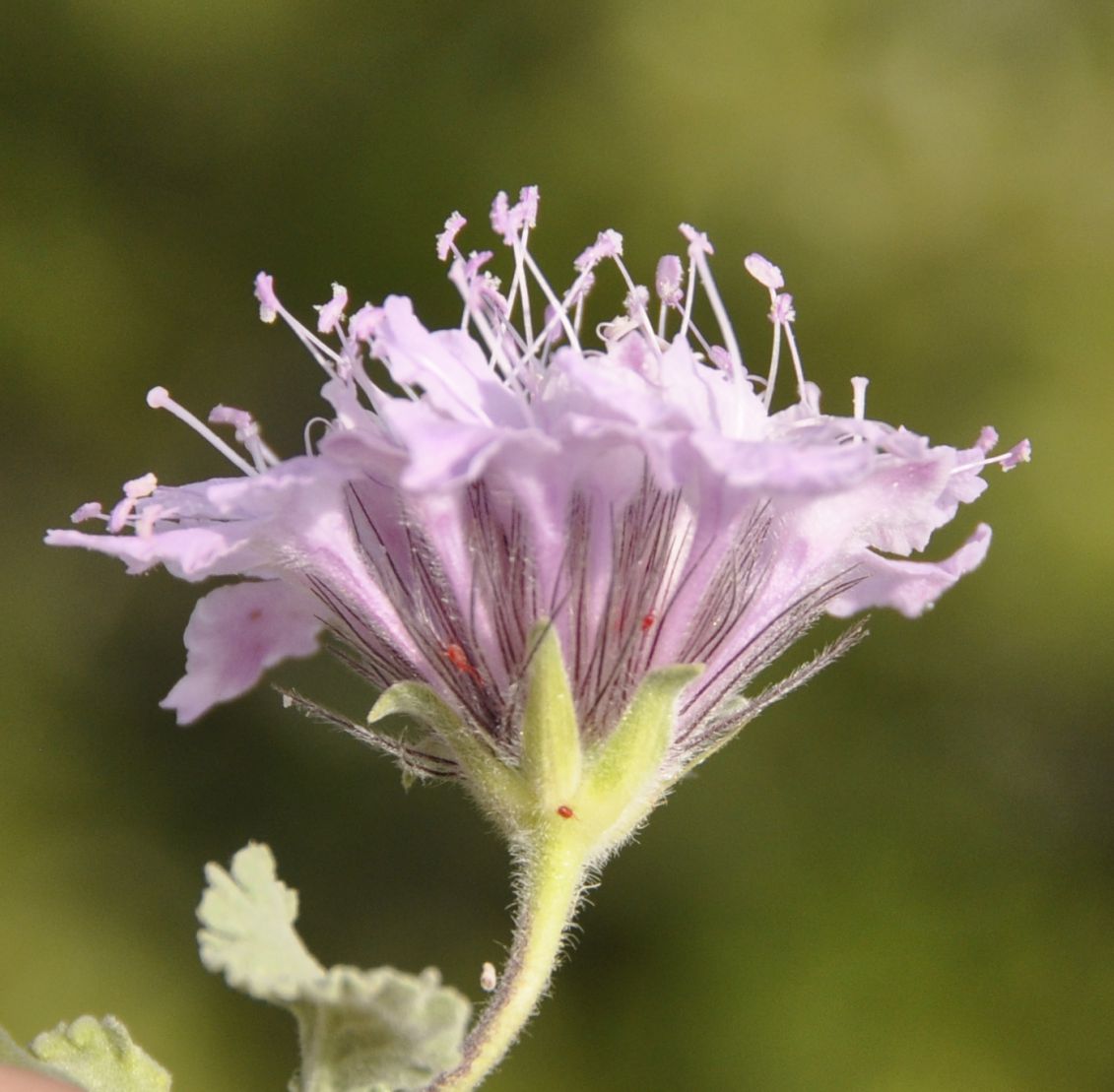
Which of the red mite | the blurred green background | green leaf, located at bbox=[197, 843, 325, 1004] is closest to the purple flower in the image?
the red mite

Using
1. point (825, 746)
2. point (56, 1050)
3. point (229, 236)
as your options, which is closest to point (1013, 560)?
point (825, 746)

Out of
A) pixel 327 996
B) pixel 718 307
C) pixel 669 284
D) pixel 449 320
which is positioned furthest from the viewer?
pixel 449 320

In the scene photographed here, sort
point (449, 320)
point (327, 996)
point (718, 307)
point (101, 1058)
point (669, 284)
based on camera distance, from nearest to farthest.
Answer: point (327, 996) < point (101, 1058) < point (718, 307) < point (669, 284) < point (449, 320)

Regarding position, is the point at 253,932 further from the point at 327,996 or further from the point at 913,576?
the point at 913,576

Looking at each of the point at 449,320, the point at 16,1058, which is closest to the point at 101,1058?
the point at 16,1058

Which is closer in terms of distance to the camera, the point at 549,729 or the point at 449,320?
the point at 549,729

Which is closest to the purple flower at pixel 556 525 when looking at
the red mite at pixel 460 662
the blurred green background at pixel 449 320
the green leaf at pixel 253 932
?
the red mite at pixel 460 662

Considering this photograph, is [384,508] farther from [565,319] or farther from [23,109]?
[23,109]
